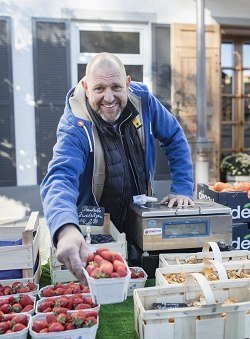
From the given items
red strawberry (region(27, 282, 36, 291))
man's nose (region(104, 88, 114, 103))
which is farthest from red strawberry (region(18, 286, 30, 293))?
man's nose (region(104, 88, 114, 103))

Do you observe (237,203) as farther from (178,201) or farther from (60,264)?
(60,264)

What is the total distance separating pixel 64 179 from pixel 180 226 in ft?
2.22

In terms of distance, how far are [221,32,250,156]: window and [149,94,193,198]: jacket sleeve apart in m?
4.74

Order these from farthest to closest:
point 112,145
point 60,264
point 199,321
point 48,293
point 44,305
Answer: point 112,145 → point 60,264 → point 48,293 → point 44,305 → point 199,321

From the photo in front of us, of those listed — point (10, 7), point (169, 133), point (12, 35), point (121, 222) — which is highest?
point (10, 7)

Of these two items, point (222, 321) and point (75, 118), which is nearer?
point (222, 321)

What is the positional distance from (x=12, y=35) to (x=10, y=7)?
395 millimetres

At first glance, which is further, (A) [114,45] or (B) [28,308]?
(A) [114,45]

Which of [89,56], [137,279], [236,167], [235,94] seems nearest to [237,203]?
[137,279]

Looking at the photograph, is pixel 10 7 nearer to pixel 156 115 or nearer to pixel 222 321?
pixel 156 115

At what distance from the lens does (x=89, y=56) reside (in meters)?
6.23

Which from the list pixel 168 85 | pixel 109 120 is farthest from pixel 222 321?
pixel 168 85

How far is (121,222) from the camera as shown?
2.27m

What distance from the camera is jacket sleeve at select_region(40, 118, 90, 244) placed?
1.30 meters
